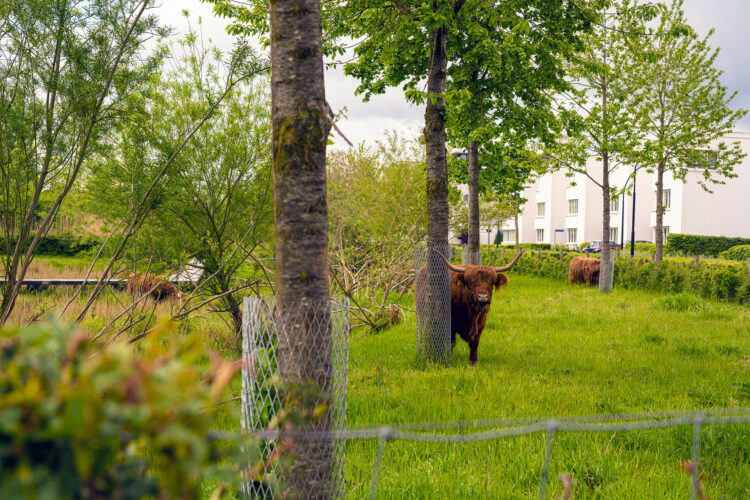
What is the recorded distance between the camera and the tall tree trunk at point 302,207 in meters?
2.70

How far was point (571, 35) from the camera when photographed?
11688 mm

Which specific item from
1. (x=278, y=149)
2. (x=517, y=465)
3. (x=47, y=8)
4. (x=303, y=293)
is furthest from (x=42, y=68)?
(x=517, y=465)

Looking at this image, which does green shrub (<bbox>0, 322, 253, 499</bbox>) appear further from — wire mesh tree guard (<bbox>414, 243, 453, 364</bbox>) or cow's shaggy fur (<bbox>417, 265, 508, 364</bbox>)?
wire mesh tree guard (<bbox>414, 243, 453, 364</bbox>)

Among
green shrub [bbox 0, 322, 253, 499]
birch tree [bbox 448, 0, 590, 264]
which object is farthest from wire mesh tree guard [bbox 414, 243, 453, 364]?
green shrub [bbox 0, 322, 253, 499]

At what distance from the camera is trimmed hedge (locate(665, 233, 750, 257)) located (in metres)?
36.7

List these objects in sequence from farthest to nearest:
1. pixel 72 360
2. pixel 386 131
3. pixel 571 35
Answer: pixel 386 131
pixel 571 35
pixel 72 360

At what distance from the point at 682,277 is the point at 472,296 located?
11.7 m

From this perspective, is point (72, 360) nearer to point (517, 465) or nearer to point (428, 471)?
point (428, 471)

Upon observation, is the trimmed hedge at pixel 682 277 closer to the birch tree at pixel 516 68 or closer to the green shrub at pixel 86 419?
the birch tree at pixel 516 68

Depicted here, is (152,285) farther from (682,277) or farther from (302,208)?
(682,277)

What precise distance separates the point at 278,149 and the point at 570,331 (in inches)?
343

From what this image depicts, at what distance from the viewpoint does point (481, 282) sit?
741 centimetres

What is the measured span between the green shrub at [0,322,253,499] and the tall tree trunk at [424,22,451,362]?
686cm

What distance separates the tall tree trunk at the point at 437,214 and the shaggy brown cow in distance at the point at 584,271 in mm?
12328
